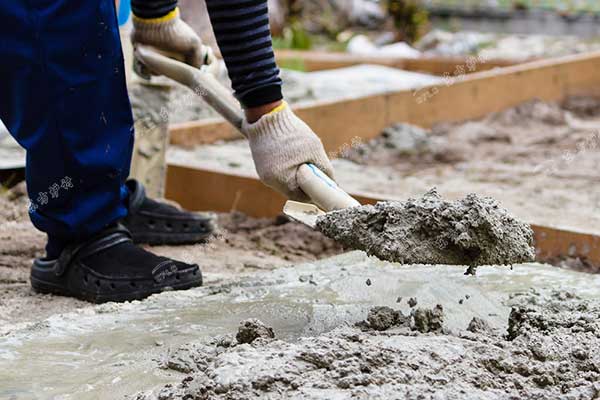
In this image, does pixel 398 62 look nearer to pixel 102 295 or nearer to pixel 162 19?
pixel 162 19

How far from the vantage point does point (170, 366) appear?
1.88 meters

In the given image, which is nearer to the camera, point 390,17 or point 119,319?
point 119,319

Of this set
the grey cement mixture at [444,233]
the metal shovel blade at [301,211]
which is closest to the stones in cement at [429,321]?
the grey cement mixture at [444,233]

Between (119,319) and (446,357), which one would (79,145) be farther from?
(446,357)

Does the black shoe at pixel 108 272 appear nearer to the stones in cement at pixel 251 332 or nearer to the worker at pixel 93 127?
the worker at pixel 93 127

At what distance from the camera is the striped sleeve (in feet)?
7.13

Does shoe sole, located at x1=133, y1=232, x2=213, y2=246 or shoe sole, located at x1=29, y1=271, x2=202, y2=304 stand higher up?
shoe sole, located at x1=133, y1=232, x2=213, y2=246

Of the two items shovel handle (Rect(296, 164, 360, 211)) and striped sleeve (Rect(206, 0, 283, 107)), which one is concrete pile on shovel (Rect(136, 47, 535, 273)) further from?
striped sleeve (Rect(206, 0, 283, 107))

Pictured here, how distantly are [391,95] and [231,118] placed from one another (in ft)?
8.14

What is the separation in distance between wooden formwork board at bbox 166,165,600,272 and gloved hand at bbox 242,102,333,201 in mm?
828

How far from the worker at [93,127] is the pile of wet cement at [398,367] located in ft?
1.91

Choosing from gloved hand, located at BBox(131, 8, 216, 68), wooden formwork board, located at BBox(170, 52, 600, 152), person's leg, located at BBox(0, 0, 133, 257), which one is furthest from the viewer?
wooden formwork board, located at BBox(170, 52, 600, 152)

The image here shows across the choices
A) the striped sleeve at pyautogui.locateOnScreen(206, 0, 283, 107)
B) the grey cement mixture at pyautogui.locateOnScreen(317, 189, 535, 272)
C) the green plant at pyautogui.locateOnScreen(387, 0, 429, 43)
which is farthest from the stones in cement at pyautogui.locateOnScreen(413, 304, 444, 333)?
the green plant at pyautogui.locateOnScreen(387, 0, 429, 43)

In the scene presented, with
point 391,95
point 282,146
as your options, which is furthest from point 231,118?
point 391,95
